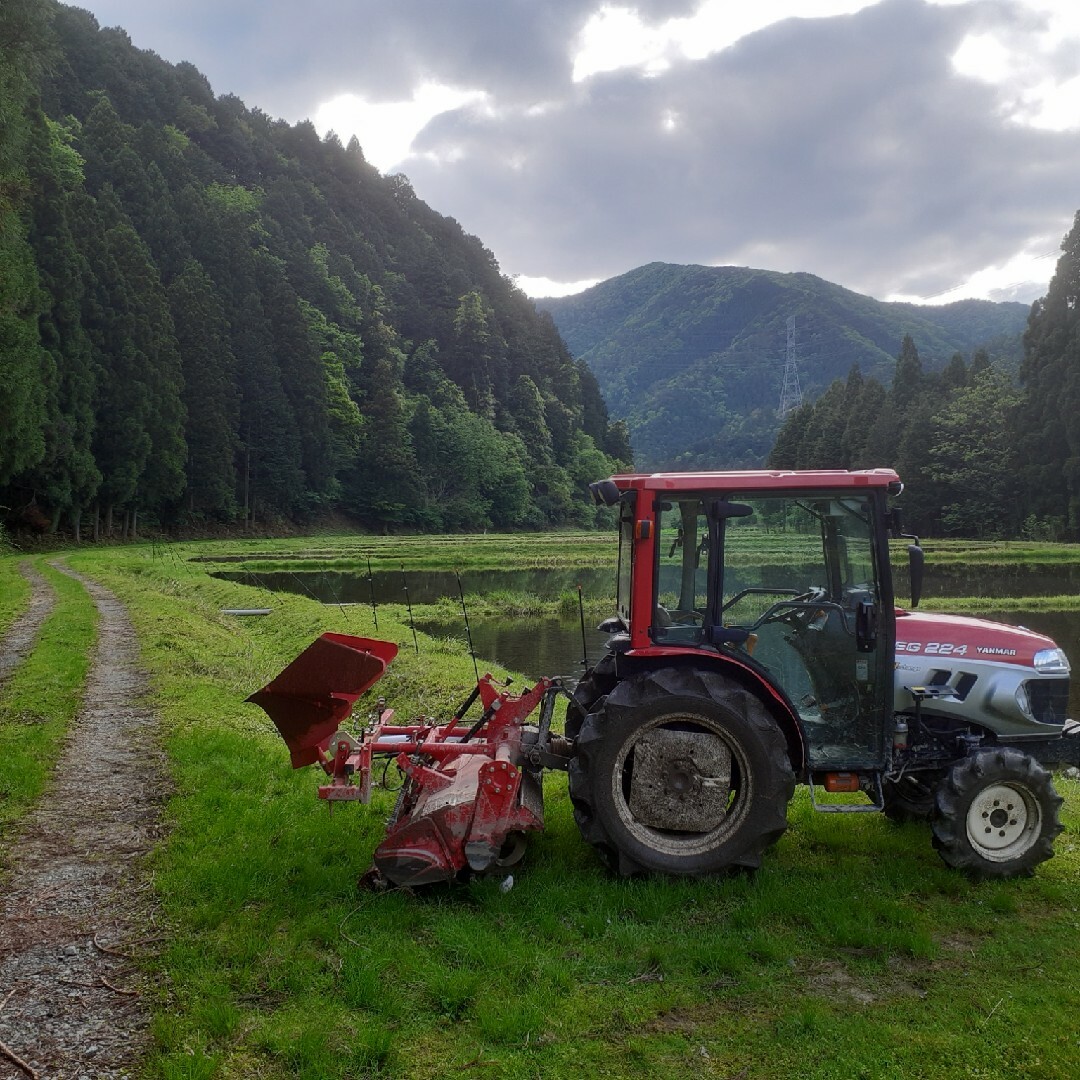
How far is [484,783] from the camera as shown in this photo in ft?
17.0

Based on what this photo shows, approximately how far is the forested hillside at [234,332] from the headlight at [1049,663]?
18185mm

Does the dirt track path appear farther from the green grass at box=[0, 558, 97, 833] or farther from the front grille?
the front grille

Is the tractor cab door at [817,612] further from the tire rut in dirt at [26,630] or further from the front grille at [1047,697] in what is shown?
the tire rut in dirt at [26,630]

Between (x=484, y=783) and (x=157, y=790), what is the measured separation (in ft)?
12.2

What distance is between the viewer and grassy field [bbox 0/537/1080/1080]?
366cm

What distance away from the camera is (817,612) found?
5555 millimetres

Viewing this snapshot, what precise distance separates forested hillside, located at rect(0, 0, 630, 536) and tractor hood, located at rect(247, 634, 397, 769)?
15.2 metres

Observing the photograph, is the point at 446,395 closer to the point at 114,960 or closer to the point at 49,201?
the point at 49,201

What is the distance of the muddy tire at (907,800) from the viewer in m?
6.42

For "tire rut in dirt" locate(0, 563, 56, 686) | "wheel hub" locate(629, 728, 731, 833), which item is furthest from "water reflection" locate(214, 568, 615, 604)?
"wheel hub" locate(629, 728, 731, 833)

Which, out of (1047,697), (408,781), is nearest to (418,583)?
(408,781)

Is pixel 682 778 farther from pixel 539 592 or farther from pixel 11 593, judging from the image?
pixel 539 592

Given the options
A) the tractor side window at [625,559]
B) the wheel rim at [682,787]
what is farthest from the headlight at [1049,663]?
the tractor side window at [625,559]

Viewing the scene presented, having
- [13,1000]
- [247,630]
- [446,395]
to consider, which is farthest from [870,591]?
[446,395]
